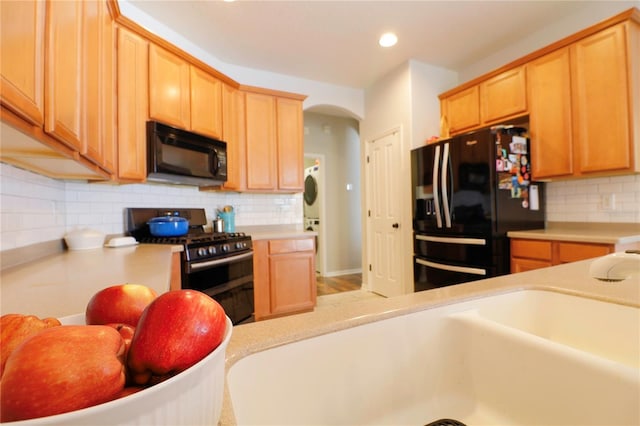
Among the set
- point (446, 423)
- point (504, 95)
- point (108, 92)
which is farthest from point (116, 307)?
point (504, 95)

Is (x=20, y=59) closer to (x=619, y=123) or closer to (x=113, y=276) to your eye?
(x=113, y=276)

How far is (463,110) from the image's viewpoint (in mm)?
3258

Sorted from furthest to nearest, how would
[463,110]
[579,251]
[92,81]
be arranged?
1. [463,110]
2. [579,251]
3. [92,81]

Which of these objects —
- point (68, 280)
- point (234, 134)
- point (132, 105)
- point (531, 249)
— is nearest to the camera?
point (68, 280)

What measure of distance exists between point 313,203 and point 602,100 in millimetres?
4242

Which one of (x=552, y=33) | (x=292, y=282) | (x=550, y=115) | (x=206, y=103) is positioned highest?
(x=552, y=33)

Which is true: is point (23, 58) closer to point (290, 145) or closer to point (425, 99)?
point (290, 145)

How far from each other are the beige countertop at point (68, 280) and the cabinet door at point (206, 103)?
1.56 metres

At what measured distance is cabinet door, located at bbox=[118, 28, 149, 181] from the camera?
2.14 metres

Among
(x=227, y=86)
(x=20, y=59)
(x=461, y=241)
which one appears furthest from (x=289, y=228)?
(x=20, y=59)

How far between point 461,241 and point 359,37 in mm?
2193

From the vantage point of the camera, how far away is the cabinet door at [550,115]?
243 centimetres

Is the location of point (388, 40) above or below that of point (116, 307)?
above

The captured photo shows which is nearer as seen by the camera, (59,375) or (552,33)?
(59,375)
